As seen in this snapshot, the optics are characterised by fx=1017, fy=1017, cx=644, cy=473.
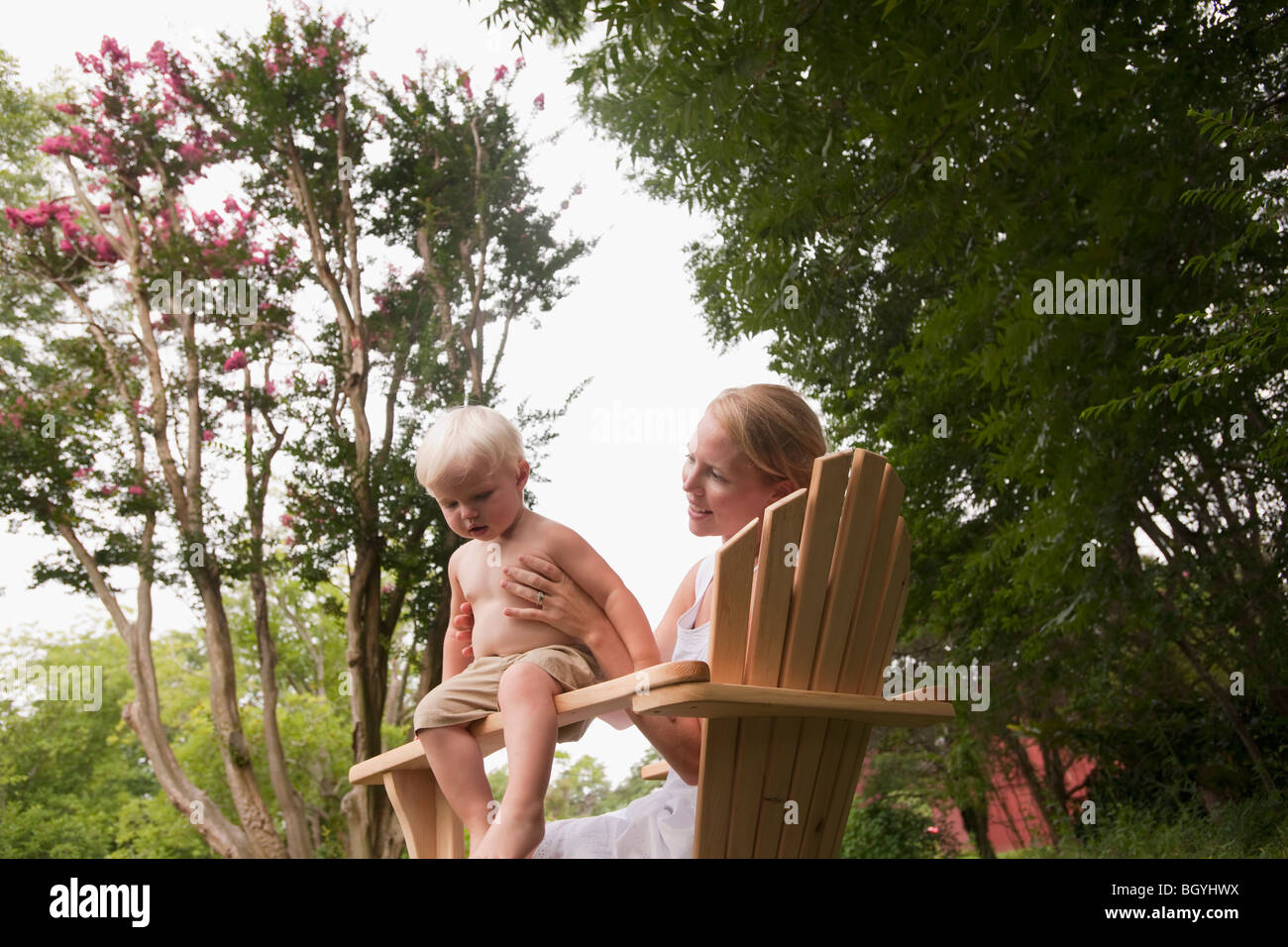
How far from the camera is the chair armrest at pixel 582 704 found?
3.83 ft

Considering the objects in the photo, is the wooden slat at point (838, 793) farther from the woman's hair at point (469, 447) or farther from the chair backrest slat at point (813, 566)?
the woman's hair at point (469, 447)

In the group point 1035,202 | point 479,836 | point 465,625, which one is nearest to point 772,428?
point 465,625

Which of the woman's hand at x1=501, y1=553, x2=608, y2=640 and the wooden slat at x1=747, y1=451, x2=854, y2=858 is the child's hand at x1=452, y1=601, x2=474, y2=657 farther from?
the wooden slat at x1=747, y1=451, x2=854, y2=858

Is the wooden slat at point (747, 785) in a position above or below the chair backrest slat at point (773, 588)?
below

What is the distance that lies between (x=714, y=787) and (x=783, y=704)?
6.2 inches

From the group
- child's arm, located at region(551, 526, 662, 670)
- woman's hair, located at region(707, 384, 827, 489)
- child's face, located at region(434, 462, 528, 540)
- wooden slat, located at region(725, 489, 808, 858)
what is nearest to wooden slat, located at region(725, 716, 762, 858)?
wooden slat, located at region(725, 489, 808, 858)

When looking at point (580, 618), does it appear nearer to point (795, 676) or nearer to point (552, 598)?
point (552, 598)

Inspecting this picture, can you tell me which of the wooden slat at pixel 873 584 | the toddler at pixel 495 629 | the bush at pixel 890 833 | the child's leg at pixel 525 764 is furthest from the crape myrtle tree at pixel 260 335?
the wooden slat at pixel 873 584

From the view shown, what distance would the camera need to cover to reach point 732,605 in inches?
50.9

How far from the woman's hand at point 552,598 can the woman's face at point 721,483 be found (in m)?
0.25

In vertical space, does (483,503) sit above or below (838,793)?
above

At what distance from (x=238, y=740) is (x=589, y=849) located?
311 inches

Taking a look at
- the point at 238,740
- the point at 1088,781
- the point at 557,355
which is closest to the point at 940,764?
the point at 1088,781
